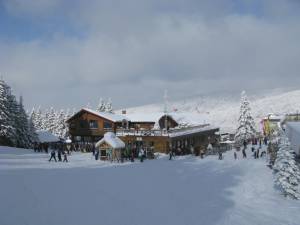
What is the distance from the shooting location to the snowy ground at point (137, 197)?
1705 centimetres

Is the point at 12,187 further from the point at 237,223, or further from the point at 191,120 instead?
the point at 191,120

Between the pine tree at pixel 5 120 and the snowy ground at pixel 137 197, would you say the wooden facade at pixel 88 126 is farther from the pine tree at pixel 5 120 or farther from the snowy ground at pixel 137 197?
the snowy ground at pixel 137 197

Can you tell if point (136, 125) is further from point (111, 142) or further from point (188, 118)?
point (111, 142)

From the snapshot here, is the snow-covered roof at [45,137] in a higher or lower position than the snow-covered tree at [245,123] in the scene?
lower

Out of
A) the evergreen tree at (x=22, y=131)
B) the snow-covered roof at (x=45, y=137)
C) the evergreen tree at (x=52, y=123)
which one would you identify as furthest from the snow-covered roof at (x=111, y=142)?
the evergreen tree at (x=52, y=123)

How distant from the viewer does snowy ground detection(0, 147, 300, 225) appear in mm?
17047

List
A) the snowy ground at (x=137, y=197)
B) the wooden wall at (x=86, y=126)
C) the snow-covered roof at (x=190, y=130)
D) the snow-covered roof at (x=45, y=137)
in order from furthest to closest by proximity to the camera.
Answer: the snow-covered roof at (x=45, y=137), the wooden wall at (x=86, y=126), the snow-covered roof at (x=190, y=130), the snowy ground at (x=137, y=197)

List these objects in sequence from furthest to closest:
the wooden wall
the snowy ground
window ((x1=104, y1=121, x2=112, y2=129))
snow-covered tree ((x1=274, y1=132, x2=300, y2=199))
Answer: the wooden wall
window ((x1=104, y1=121, x2=112, y2=129))
snow-covered tree ((x1=274, y1=132, x2=300, y2=199))
the snowy ground

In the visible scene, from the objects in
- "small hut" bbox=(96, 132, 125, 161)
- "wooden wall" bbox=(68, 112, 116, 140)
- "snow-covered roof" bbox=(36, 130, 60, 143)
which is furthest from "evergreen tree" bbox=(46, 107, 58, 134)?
"small hut" bbox=(96, 132, 125, 161)

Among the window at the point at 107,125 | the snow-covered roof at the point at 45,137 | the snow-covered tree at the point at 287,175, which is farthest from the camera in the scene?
the snow-covered roof at the point at 45,137

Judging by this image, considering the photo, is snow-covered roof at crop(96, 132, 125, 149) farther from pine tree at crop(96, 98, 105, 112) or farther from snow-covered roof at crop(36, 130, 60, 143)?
pine tree at crop(96, 98, 105, 112)

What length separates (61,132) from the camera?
310 ft

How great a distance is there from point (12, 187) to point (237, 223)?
10767 mm

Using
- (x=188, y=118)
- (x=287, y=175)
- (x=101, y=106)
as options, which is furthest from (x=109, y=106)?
(x=287, y=175)
